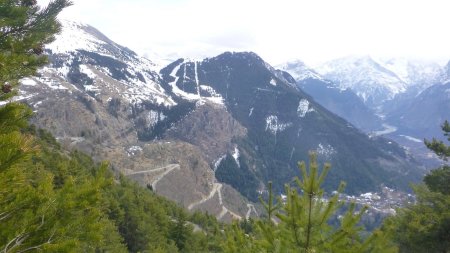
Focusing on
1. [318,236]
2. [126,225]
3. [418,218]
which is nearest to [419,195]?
[418,218]

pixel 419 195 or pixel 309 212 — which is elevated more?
pixel 309 212

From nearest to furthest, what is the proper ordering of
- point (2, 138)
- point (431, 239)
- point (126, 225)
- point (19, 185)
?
point (2, 138)
point (19, 185)
point (431, 239)
point (126, 225)

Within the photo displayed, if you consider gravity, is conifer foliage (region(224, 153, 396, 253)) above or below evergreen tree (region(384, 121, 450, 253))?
above

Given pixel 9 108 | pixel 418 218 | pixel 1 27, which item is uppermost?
pixel 1 27

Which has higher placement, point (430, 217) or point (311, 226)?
point (311, 226)

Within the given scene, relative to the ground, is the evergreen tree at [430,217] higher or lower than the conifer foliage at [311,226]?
lower

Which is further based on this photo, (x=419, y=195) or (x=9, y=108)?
(x=419, y=195)

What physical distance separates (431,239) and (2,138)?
3355 cm

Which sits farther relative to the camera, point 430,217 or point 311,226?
point 430,217

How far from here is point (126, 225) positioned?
70.6 metres

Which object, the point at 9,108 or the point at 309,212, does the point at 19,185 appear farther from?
the point at 309,212

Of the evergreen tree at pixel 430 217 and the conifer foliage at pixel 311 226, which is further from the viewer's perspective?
the evergreen tree at pixel 430 217

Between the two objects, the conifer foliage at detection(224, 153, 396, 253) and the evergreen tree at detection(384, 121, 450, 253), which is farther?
the evergreen tree at detection(384, 121, 450, 253)

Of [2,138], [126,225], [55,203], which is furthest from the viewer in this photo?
[126,225]
